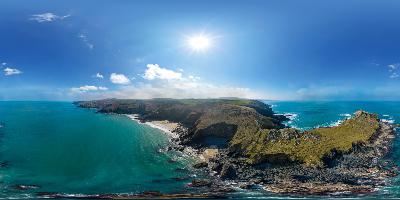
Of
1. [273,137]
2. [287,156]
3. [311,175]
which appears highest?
[273,137]

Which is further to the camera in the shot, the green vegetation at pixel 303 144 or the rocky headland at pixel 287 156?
the green vegetation at pixel 303 144

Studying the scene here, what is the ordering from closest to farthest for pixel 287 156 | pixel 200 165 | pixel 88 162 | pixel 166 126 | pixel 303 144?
pixel 287 156, pixel 200 165, pixel 88 162, pixel 303 144, pixel 166 126

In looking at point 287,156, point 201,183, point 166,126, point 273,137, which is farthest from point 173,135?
point 201,183

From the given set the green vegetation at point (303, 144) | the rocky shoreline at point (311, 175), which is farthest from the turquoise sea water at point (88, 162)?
the green vegetation at point (303, 144)

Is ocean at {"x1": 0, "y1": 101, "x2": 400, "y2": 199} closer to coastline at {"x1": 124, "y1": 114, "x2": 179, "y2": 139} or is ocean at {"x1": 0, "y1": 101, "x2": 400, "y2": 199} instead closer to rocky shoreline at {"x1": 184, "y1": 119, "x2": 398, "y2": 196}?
coastline at {"x1": 124, "y1": 114, "x2": 179, "y2": 139}

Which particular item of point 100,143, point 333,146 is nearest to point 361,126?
point 333,146

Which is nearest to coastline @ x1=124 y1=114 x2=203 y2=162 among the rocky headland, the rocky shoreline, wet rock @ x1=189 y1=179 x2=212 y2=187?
the rocky headland

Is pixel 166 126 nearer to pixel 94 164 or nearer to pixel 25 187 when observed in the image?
pixel 94 164

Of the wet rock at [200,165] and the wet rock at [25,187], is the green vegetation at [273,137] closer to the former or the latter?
the wet rock at [200,165]
